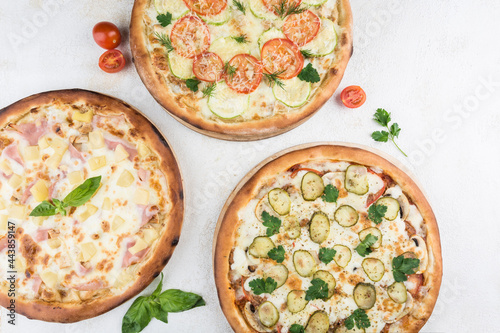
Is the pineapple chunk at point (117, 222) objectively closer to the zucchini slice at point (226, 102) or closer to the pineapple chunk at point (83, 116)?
the pineapple chunk at point (83, 116)

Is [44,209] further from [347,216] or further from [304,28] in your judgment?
[304,28]

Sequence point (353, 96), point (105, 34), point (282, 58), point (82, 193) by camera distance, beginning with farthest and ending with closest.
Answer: point (353, 96) → point (105, 34) → point (282, 58) → point (82, 193)

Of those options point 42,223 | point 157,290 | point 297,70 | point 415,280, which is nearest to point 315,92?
point 297,70

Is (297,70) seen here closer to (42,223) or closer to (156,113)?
(156,113)

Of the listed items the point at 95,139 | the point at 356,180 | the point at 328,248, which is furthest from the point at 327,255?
the point at 95,139

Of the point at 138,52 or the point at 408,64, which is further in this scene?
the point at 408,64

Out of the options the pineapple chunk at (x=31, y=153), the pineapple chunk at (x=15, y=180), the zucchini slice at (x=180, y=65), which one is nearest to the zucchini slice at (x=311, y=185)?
the zucchini slice at (x=180, y=65)
